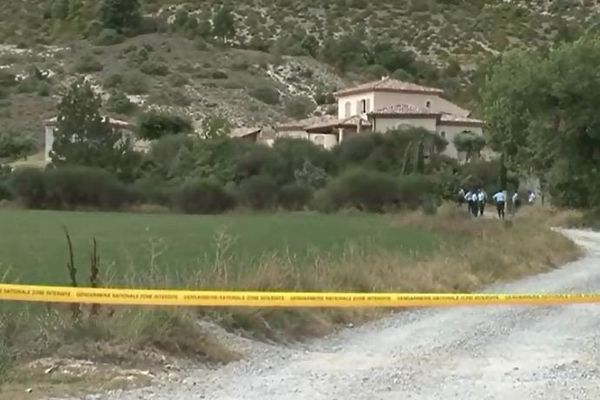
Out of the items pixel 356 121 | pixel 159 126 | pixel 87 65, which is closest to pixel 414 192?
pixel 356 121

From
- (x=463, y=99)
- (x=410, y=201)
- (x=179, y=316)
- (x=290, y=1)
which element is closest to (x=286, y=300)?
(x=179, y=316)

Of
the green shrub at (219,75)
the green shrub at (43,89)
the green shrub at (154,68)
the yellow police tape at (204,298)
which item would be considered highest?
the green shrub at (154,68)

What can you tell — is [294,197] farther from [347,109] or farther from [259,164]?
[347,109]

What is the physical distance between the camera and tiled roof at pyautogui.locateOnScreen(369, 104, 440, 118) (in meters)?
94.6

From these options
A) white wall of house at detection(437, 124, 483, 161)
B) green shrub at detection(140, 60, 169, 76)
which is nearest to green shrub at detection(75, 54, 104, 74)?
green shrub at detection(140, 60, 169, 76)

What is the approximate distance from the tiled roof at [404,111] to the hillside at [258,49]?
16.7m

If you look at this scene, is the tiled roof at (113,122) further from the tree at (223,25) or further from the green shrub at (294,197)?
the tree at (223,25)

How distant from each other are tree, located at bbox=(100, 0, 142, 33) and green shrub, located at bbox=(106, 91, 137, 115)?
2130 cm

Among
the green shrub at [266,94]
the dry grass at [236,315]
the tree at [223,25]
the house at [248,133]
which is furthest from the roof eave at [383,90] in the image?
the dry grass at [236,315]

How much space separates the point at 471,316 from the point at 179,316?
5348 mm

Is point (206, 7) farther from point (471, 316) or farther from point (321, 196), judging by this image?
point (471, 316)

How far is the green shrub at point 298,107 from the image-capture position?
115 meters

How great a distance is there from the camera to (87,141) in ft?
264

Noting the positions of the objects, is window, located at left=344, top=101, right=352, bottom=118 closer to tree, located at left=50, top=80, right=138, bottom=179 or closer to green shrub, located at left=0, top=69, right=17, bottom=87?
tree, located at left=50, top=80, right=138, bottom=179
